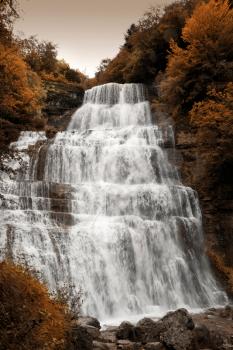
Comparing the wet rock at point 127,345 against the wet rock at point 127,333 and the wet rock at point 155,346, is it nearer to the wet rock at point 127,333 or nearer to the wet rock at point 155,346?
the wet rock at point 155,346

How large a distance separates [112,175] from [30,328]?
17717mm

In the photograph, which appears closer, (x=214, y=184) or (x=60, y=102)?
(x=214, y=184)

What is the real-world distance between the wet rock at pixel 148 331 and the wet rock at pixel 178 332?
257 millimetres

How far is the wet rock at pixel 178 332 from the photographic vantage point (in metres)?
10.4

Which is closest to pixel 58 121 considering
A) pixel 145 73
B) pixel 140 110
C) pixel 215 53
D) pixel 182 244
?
pixel 140 110

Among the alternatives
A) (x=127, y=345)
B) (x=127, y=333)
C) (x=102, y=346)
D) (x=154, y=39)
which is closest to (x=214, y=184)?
(x=127, y=333)

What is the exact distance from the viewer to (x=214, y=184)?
2400 centimetres

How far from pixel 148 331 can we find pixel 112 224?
8093 millimetres

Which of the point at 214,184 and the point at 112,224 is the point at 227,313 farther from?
the point at 214,184

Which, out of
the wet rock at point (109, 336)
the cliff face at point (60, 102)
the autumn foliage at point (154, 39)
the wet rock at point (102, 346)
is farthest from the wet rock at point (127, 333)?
the autumn foliage at point (154, 39)

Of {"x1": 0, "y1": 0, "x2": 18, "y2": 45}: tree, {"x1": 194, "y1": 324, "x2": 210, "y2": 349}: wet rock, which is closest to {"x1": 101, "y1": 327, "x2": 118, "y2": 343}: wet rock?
{"x1": 194, "y1": 324, "x2": 210, "y2": 349}: wet rock

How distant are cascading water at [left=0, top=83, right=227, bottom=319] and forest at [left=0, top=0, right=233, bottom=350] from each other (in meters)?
1.91

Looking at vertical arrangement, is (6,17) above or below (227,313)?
above

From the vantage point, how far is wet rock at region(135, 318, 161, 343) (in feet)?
36.3
